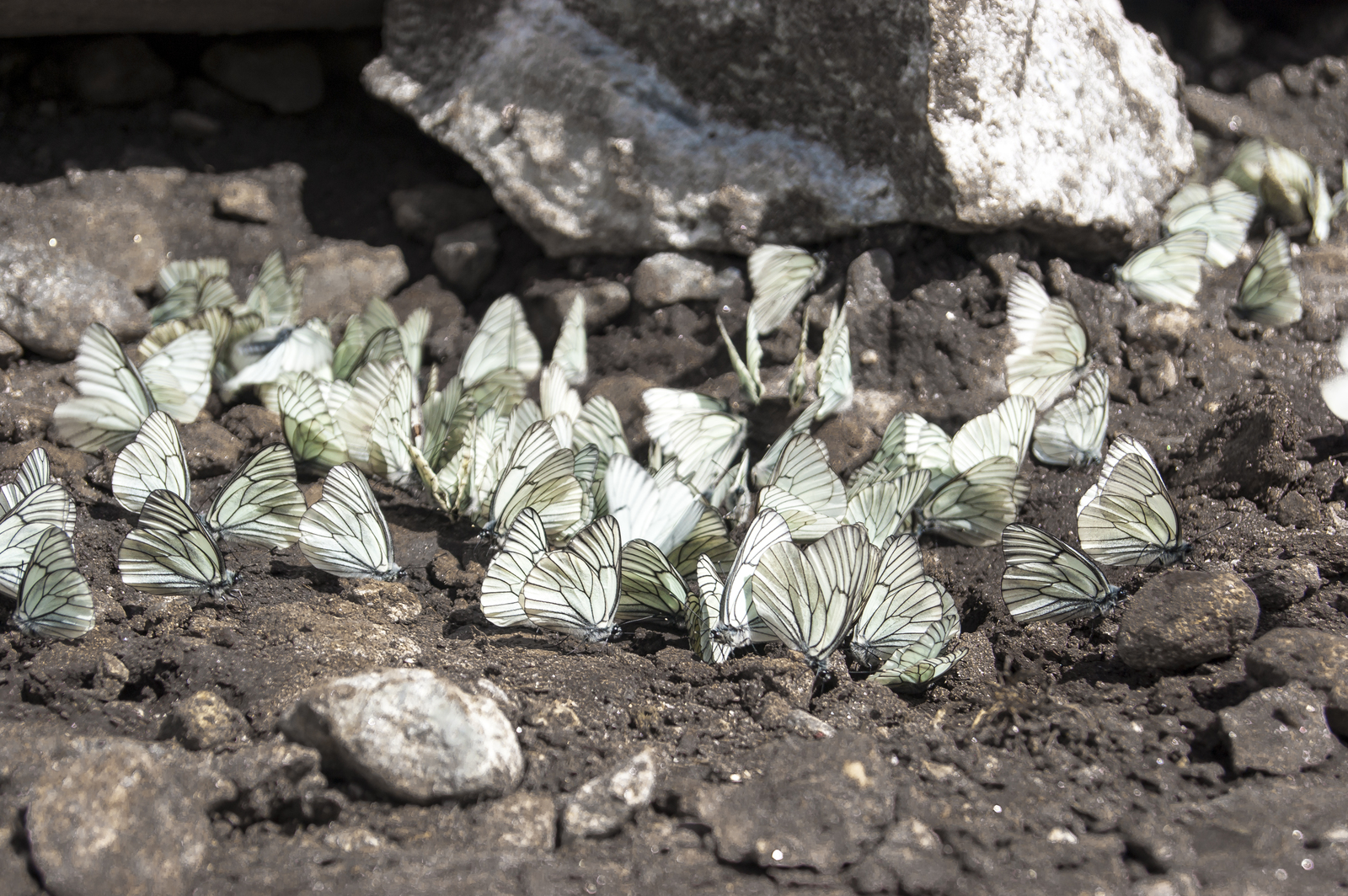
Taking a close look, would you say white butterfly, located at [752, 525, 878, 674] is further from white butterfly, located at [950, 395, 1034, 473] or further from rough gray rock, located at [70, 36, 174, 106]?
rough gray rock, located at [70, 36, 174, 106]

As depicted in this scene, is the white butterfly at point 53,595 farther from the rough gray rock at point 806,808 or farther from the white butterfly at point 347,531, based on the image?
the rough gray rock at point 806,808

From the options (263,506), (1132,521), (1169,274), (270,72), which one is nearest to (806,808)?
(1132,521)

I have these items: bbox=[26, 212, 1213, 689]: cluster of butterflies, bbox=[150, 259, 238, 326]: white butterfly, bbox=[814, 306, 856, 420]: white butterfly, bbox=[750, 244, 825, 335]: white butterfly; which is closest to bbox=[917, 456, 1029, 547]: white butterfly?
bbox=[26, 212, 1213, 689]: cluster of butterflies

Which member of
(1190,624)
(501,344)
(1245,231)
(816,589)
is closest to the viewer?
(1190,624)

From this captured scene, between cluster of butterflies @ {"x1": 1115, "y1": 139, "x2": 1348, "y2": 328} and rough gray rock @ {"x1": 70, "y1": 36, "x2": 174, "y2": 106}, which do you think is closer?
cluster of butterflies @ {"x1": 1115, "y1": 139, "x2": 1348, "y2": 328}

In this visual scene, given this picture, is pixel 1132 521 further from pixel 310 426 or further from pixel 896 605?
pixel 310 426

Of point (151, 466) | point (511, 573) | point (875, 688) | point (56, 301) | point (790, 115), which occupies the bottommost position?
point (875, 688)
